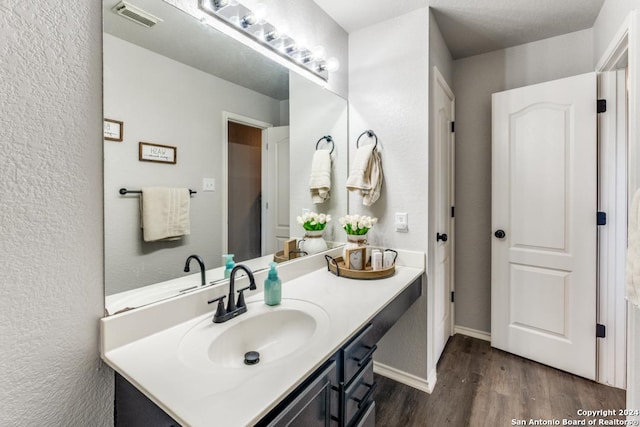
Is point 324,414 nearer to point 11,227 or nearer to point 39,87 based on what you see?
point 11,227

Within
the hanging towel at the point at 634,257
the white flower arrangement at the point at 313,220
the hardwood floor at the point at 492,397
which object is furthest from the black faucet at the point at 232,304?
the hanging towel at the point at 634,257

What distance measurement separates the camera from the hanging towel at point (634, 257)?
118 cm

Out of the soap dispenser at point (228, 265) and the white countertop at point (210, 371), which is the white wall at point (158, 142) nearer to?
the soap dispenser at point (228, 265)

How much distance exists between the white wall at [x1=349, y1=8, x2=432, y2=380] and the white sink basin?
953 mm

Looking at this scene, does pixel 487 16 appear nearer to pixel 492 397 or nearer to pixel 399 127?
pixel 399 127

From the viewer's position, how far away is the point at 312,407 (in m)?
0.83

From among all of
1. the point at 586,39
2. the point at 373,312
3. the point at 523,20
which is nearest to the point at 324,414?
the point at 373,312

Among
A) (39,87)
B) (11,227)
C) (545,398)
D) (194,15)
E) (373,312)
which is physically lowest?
(545,398)

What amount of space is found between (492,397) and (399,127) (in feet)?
5.70

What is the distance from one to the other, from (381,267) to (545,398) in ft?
4.21

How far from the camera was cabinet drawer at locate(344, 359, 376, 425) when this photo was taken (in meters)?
1.01

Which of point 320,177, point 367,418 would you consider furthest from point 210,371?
point 320,177

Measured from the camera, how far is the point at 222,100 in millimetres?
1305

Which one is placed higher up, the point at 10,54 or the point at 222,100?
the point at 222,100
